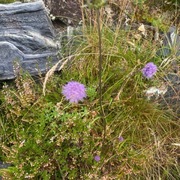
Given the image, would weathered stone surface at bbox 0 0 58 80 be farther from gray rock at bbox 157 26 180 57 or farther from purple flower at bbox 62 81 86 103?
gray rock at bbox 157 26 180 57

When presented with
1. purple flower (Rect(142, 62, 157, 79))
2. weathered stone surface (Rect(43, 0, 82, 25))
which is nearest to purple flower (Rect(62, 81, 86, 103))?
purple flower (Rect(142, 62, 157, 79))

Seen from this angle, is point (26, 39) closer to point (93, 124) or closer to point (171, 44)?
point (93, 124)

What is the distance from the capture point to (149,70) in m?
2.96

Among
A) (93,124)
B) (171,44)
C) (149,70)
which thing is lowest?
(93,124)

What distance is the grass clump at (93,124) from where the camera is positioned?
2557 millimetres

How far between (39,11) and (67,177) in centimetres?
137

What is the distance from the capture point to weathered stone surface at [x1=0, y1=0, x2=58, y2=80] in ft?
9.84

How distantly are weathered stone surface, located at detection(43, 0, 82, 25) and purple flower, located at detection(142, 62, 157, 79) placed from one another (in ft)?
3.36

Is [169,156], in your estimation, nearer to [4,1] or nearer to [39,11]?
[39,11]

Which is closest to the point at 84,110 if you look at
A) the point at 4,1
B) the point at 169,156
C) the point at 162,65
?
the point at 169,156

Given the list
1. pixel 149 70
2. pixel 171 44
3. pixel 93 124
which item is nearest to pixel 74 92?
pixel 93 124

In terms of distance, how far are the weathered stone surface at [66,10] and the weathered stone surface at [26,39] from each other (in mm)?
513

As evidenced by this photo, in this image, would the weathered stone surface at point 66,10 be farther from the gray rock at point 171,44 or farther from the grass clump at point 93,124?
the gray rock at point 171,44

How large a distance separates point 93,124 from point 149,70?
60cm
